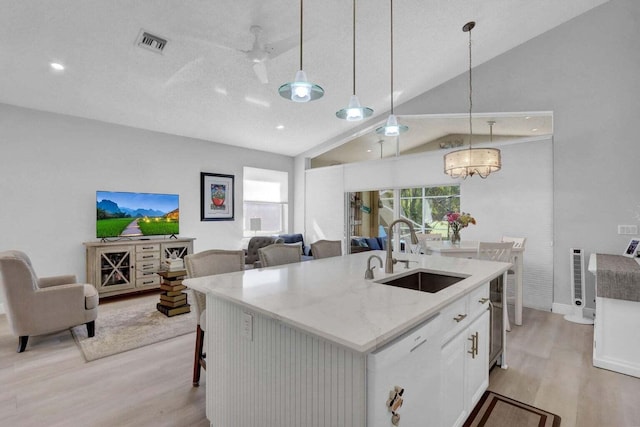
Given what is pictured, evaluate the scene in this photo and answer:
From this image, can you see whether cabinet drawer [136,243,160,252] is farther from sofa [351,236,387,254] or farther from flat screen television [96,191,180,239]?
sofa [351,236,387,254]

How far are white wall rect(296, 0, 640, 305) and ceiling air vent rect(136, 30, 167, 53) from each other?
3931mm

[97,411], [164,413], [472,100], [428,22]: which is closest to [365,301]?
[164,413]

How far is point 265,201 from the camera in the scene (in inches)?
283

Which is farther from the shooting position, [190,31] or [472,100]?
[472,100]

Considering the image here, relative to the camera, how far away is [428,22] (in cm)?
364

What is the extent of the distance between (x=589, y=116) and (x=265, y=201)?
19.3ft

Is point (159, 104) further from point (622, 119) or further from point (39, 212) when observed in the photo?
point (622, 119)

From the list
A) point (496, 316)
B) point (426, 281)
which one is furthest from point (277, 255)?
point (496, 316)

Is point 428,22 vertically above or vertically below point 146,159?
above

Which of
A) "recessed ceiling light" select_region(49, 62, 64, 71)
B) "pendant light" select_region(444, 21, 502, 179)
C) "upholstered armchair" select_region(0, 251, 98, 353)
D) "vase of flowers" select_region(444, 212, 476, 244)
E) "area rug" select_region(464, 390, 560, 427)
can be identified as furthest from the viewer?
"vase of flowers" select_region(444, 212, 476, 244)

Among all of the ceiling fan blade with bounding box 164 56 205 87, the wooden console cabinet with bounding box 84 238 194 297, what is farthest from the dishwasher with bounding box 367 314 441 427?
the wooden console cabinet with bounding box 84 238 194 297

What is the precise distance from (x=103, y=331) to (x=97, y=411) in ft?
5.29

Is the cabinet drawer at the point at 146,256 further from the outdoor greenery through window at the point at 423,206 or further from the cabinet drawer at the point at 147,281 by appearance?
the outdoor greenery through window at the point at 423,206

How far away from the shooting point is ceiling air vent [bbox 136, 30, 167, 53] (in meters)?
3.08
